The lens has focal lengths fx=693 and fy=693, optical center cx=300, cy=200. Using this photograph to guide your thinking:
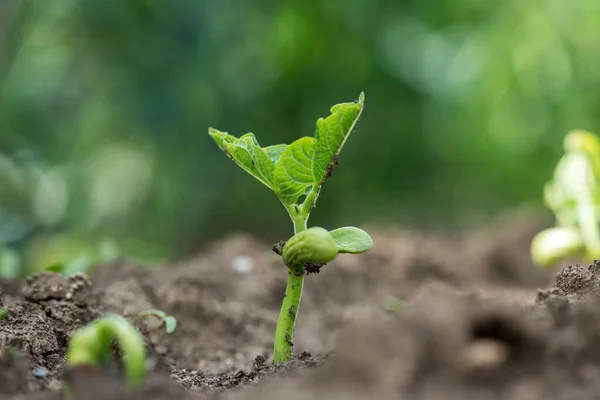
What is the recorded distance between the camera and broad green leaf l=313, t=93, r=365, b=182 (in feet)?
3.65

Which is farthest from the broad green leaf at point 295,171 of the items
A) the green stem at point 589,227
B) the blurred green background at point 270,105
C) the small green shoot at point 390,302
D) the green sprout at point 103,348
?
the blurred green background at point 270,105

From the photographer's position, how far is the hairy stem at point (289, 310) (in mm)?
1220

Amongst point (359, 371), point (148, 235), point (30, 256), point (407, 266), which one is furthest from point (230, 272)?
point (148, 235)

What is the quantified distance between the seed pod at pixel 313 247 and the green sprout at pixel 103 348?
1.06ft

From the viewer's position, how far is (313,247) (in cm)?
108

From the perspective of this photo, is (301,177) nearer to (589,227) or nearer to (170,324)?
(170,324)

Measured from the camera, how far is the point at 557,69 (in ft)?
16.7

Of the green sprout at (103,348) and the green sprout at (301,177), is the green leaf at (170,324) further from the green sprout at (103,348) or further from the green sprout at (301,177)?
the green sprout at (103,348)

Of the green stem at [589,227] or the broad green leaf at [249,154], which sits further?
the green stem at [589,227]

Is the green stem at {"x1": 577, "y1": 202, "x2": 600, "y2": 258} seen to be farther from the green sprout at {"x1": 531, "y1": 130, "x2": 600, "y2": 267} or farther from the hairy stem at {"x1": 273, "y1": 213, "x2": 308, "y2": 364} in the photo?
the hairy stem at {"x1": 273, "y1": 213, "x2": 308, "y2": 364}

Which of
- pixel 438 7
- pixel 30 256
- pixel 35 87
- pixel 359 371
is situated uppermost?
pixel 438 7

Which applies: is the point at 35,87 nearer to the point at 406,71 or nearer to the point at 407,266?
the point at 406,71

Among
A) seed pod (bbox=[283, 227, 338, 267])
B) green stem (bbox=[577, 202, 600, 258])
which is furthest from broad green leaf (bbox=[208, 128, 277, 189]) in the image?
green stem (bbox=[577, 202, 600, 258])

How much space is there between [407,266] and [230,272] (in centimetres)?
70
